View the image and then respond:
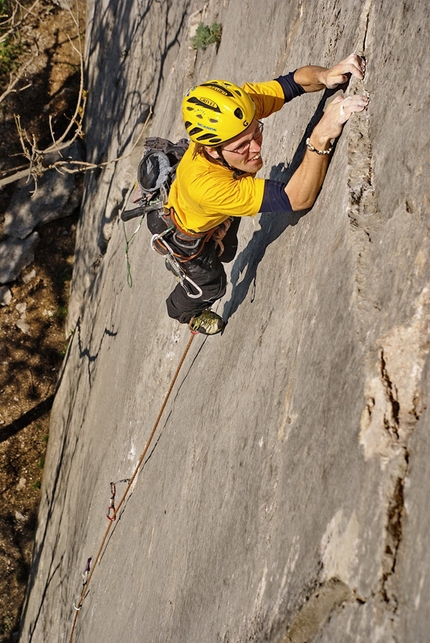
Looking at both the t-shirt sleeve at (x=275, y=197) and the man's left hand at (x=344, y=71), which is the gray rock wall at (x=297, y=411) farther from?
the t-shirt sleeve at (x=275, y=197)

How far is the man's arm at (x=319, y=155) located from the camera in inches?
118

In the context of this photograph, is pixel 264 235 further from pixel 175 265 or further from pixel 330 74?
pixel 330 74

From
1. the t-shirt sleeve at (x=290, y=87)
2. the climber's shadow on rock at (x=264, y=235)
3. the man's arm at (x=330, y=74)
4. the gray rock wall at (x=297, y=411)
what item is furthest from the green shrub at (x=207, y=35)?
the man's arm at (x=330, y=74)

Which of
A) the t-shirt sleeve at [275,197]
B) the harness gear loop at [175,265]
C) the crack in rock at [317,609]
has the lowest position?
the crack in rock at [317,609]

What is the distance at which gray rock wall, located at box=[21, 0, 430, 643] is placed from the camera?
7.24 feet

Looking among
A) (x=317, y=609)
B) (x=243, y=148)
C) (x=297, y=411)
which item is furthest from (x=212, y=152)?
(x=317, y=609)

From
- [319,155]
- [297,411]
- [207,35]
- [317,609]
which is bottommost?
[317,609]

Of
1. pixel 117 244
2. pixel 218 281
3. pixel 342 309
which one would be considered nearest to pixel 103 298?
pixel 117 244

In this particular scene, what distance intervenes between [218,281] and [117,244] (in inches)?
169

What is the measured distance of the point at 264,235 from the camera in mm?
4270

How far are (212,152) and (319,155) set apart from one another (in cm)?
63

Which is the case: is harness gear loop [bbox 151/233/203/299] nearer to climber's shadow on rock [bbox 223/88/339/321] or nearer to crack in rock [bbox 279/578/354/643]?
climber's shadow on rock [bbox 223/88/339/321]

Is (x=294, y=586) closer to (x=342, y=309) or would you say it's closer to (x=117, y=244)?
(x=342, y=309)

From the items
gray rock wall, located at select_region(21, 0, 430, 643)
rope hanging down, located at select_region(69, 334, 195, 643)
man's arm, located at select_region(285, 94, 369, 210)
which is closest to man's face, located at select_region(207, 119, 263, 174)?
man's arm, located at select_region(285, 94, 369, 210)
